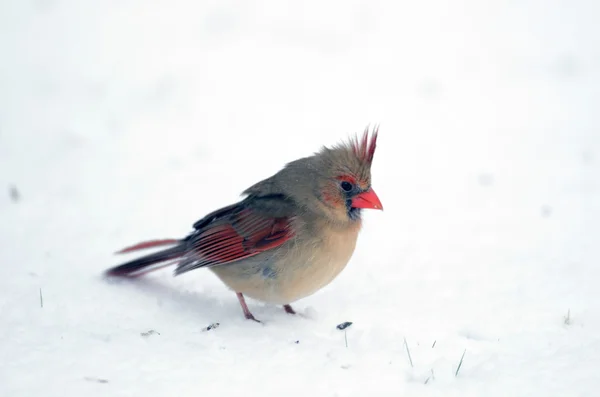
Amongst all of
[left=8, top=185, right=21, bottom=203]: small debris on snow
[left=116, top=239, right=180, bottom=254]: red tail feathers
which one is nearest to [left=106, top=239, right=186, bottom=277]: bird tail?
[left=116, top=239, right=180, bottom=254]: red tail feathers

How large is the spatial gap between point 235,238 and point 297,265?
0.38 m

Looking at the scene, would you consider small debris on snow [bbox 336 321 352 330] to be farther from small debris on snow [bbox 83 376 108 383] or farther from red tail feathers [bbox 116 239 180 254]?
small debris on snow [bbox 83 376 108 383]

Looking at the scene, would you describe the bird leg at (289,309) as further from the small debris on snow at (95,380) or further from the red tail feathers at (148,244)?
the small debris on snow at (95,380)

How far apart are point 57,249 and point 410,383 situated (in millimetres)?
2417

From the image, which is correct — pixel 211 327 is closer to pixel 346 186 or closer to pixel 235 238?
pixel 235 238

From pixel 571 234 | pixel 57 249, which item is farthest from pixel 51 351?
pixel 571 234

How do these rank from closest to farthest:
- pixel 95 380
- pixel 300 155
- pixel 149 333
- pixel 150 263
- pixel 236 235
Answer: pixel 95 380 → pixel 149 333 → pixel 236 235 → pixel 150 263 → pixel 300 155

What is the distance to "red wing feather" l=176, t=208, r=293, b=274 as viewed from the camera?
3.40 metres

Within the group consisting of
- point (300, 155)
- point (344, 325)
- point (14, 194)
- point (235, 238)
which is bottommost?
point (344, 325)

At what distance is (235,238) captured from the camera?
351cm

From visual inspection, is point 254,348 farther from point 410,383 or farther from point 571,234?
point 571,234

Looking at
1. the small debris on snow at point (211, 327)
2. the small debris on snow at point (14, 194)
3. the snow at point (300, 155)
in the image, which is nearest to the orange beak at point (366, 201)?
the snow at point (300, 155)

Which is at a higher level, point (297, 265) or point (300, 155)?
point (300, 155)

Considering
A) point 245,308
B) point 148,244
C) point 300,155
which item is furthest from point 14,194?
point 245,308
